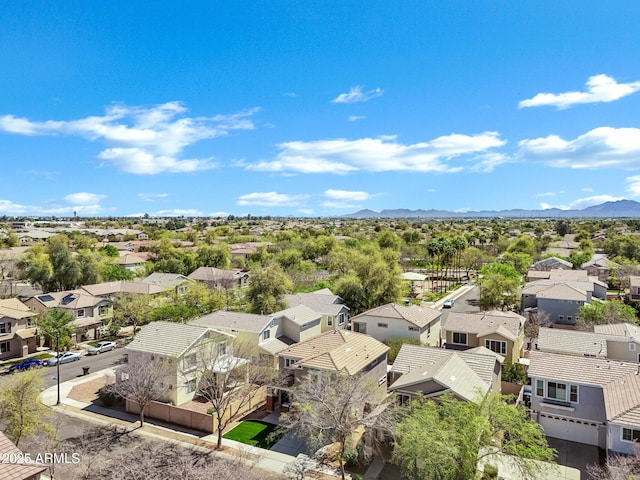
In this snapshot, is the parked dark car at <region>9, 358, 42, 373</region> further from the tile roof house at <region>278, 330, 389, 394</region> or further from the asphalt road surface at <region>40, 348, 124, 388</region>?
the tile roof house at <region>278, 330, 389, 394</region>

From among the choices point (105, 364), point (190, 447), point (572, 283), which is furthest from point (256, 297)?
point (572, 283)

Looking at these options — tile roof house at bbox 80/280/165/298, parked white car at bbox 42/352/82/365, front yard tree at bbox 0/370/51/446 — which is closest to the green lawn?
front yard tree at bbox 0/370/51/446

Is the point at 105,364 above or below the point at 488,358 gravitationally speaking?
below

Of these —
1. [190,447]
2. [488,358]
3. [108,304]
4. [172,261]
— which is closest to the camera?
[190,447]

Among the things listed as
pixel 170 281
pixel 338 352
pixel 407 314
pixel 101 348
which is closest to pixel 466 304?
pixel 407 314

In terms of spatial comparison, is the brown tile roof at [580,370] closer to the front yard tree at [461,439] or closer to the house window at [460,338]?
the front yard tree at [461,439]

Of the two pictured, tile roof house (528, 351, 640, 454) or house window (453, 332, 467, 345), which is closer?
tile roof house (528, 351, 640, 454)

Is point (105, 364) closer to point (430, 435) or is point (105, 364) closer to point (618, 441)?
point (430, 435)
